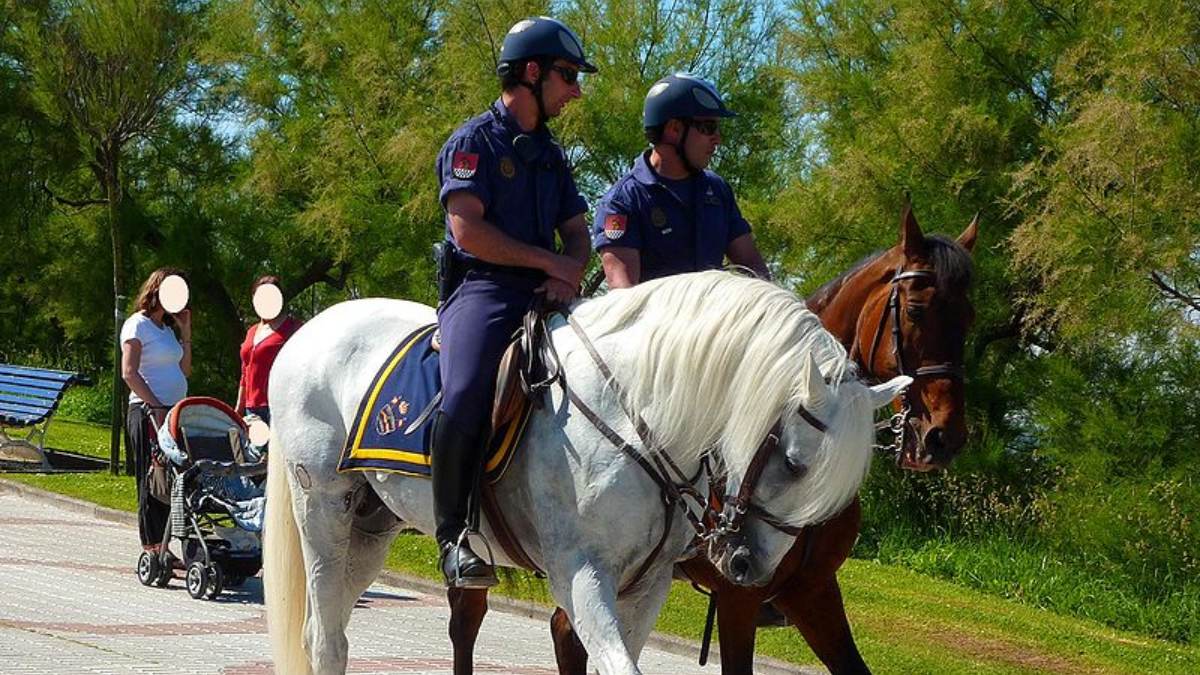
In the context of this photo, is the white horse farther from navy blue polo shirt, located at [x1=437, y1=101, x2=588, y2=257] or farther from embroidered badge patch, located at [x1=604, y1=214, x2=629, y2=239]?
embroidered badge patch, located at [x1=604, y1=214, x2=629, y2=239]

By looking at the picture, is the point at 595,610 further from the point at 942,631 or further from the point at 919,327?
the point at 942,631

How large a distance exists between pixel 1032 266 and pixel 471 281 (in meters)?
10.4

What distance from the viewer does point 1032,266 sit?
15312mm

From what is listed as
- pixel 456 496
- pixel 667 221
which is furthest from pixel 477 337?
pixel 667 221

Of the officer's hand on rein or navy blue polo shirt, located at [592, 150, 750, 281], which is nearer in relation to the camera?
the officer's hand on rein

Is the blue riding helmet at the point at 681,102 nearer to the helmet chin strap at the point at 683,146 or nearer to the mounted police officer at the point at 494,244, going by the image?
the helmet chin strap at the point at 683,146

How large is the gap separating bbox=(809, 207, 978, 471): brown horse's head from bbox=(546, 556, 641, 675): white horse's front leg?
2.27 m

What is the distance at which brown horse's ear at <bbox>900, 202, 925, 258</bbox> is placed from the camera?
24.0 ft

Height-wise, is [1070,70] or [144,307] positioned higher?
[1070,70]

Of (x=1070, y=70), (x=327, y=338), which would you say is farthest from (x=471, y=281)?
(x=1070, y=70)

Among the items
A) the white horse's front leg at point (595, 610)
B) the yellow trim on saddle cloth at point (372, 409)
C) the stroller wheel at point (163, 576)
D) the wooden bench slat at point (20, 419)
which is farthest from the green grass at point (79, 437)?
the white horse's front leg at point (595, 610)

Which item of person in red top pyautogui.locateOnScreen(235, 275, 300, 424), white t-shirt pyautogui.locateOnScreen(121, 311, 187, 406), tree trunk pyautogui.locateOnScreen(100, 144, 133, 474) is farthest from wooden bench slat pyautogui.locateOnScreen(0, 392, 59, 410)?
white t-shirt pyautogui.locateOnScreen(121, 311, 187, 406)

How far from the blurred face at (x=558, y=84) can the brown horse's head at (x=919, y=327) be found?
1946 millimetres

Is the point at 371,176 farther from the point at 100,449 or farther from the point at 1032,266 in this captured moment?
the point at 1032,266
